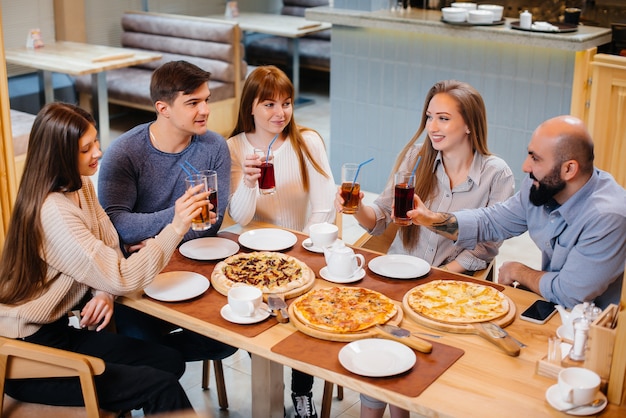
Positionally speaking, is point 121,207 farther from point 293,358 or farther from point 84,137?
point 293,358

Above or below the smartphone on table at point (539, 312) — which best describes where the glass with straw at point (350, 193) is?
above

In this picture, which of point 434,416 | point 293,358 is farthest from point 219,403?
point 434,416

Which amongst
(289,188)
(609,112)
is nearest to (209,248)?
(289,188)

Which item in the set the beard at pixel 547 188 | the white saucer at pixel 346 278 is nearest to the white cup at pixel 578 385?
the beard at pixel 547 188

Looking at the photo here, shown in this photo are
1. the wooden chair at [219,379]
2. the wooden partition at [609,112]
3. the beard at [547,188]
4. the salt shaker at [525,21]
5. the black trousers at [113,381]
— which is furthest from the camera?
the salt shaker at [525,21]

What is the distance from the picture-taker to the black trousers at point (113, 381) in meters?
2.29

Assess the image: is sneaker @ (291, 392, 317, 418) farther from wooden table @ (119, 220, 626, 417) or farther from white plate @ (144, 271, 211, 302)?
white plate @ (144, 271, 211, 302)

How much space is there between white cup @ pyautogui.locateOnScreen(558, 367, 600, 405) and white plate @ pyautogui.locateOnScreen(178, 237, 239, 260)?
Answer: 124 cm

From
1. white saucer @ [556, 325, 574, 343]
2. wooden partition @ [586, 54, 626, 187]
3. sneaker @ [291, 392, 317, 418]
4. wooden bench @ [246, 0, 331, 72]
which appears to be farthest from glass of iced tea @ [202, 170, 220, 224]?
wooden bench @ [246, 0, 331, 72]

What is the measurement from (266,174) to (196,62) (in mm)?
4140

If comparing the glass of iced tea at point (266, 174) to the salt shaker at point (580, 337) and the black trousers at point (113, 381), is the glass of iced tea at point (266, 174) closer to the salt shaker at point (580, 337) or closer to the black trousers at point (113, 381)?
Result: the black trousers at point (113, 381)

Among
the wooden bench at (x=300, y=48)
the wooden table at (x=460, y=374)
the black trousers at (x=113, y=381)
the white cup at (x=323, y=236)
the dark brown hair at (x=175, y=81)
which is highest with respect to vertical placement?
the dark brown hair at (x=175, y=81)

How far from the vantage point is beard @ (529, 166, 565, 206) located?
2.40 metres

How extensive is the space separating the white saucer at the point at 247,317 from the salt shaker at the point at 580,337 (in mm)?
828
